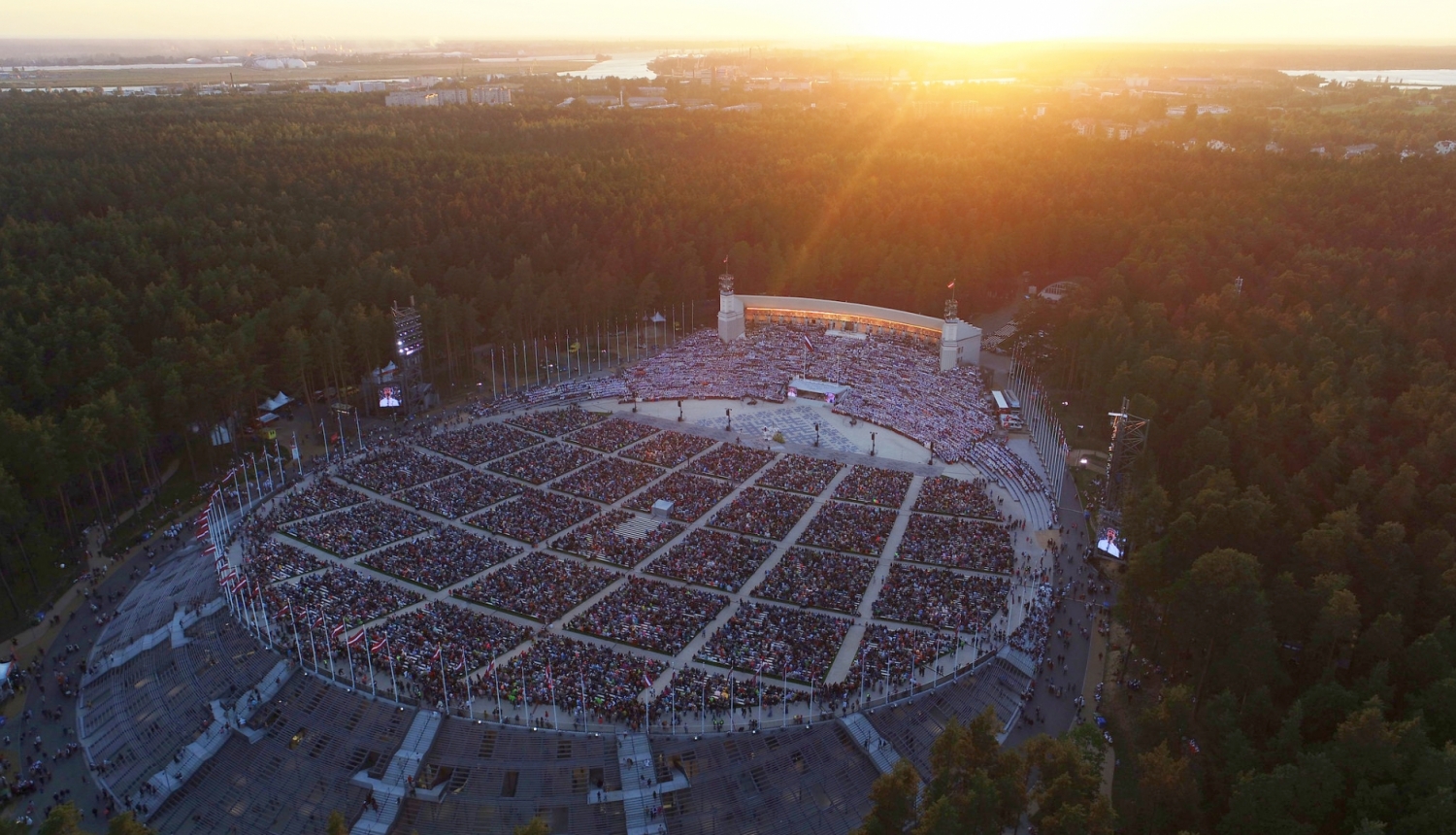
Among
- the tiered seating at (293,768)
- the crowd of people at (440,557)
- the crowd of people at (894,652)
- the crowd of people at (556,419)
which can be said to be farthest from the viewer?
the crowd of people at (556,419)

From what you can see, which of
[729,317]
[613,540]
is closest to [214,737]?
[613,540]

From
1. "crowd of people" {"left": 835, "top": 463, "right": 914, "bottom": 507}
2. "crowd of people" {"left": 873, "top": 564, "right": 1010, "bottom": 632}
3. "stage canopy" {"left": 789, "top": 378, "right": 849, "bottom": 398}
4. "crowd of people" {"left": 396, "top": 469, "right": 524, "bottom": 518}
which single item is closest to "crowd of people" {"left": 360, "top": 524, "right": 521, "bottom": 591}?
"crowd of people" {"left": 396, "top": 469, "right": 524, "bottom": 518}

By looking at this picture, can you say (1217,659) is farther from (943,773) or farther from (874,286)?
(874,286)

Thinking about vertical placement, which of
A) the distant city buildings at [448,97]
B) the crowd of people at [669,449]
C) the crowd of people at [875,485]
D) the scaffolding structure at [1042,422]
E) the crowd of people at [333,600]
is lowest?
the scaffolding structure at [1042,422]

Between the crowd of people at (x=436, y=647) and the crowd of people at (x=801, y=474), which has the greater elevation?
the crowd of people at (x=436, y=647)

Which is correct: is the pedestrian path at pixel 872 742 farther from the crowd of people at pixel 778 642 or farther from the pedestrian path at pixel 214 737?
the pedestrian path at pixel 214 737

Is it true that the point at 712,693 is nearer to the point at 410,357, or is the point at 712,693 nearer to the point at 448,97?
the point at 410,357

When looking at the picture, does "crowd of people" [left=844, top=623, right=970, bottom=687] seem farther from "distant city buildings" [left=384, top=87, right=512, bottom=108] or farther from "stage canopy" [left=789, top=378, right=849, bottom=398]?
"distant city buildings" [left=384, top=87, right=512, bottom=108]

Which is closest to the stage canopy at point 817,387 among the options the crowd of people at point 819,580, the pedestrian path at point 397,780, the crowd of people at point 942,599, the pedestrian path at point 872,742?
the crowd of people at point 819,580
